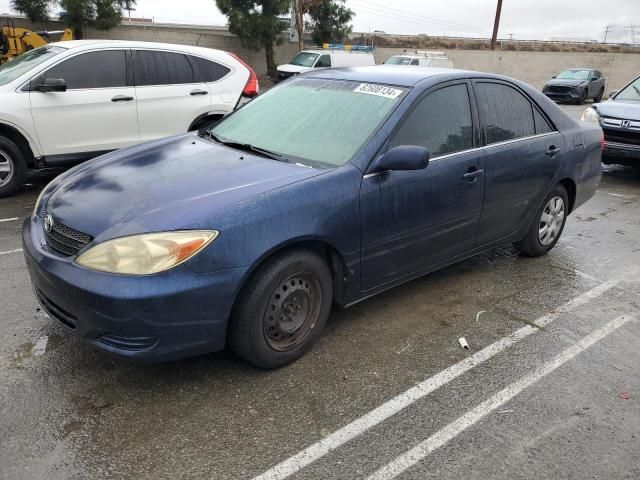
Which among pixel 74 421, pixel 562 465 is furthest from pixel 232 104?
pixel 562 465

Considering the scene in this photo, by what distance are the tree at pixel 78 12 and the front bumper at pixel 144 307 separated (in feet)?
80.4

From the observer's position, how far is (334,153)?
3.40 m

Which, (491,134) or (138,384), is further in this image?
(491,134)

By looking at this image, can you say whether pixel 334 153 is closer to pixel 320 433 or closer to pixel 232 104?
pixel 320 433

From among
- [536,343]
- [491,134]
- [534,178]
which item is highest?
[491,134]

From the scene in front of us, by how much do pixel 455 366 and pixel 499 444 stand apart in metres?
0.70

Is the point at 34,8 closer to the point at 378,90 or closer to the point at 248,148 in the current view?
the point at 248,148

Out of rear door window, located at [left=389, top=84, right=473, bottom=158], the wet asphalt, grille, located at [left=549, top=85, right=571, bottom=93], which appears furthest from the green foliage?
rear door window, located at [left=389, top=84, right=473, bottom=158]

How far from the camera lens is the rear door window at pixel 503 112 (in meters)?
4.16

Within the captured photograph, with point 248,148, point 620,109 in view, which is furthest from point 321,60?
point 248,148

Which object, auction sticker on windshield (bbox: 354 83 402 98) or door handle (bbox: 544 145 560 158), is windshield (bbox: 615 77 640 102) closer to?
door handle (bbox: 544 145 560 158)

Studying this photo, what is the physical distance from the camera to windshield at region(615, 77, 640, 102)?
919 cm

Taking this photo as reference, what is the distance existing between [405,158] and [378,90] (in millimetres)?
754

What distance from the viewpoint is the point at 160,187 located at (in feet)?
10.0
